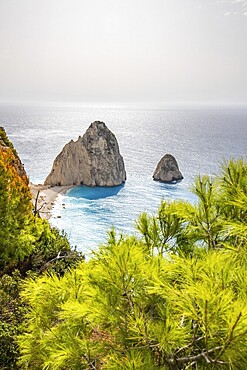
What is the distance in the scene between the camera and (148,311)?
335cm

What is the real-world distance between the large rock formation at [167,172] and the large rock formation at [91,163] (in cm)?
574

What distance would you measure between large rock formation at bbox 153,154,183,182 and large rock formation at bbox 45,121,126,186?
574 cm

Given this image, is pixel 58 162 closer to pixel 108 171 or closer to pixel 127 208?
pixel 108 171

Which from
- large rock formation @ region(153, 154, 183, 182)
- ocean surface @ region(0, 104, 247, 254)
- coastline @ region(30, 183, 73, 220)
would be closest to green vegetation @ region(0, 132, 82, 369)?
ocean surface @ region(0, 104, 247, 254)

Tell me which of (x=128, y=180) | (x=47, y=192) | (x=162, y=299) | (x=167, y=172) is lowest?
(x=47, y=192)

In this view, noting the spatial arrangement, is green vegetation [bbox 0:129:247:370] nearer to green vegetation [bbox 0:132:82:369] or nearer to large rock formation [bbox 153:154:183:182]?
green vegetation [bbox 0:132:82:369]

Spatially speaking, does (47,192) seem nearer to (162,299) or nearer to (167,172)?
(167,172)

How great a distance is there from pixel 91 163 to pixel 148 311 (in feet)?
169

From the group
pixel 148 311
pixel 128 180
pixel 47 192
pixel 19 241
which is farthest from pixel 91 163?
pixel 148 311

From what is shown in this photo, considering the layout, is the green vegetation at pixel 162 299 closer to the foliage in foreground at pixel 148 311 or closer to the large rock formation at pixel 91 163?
the foliage in foreground at pixel 148 311

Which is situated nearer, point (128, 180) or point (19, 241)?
point (19, 241)

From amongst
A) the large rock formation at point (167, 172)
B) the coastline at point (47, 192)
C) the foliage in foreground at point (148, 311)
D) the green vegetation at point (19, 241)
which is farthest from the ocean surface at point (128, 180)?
the foliage in foreground at point (148, 311)

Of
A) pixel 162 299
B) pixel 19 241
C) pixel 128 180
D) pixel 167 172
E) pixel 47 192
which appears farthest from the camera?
pixel 128 180

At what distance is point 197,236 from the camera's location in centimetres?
438
